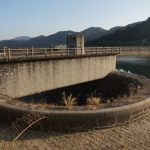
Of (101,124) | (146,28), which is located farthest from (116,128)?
(146,28)

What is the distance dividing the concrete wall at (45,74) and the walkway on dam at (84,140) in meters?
6.22

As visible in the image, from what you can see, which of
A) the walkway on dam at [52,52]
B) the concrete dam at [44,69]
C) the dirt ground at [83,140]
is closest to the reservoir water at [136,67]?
the walkway on dam at [52,52]

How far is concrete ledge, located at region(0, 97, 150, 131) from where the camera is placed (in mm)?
7145

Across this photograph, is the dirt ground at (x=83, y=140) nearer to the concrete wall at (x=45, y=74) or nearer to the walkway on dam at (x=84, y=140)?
the walkway on dam at (x=84, y=140)

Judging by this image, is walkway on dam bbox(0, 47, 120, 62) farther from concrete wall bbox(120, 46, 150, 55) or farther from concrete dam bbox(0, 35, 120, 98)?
concrete wall bbox(120, 46, 150, 55)

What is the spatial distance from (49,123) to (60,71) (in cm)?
997

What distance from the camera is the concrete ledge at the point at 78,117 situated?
7145 mm

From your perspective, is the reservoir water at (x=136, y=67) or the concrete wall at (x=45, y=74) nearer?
the concrete wall at (x=45, y=74)

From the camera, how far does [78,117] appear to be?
7.21 meters

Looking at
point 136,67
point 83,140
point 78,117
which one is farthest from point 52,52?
point 136,67

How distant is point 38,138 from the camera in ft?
22.0

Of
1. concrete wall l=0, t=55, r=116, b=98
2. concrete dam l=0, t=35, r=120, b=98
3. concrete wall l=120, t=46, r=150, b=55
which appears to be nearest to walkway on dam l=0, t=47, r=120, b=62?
concrete dam l=0, t=35, r=120, b=98

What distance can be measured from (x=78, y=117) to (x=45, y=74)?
8964 millimetres

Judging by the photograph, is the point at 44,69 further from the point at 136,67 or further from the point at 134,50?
the point at 134,50
